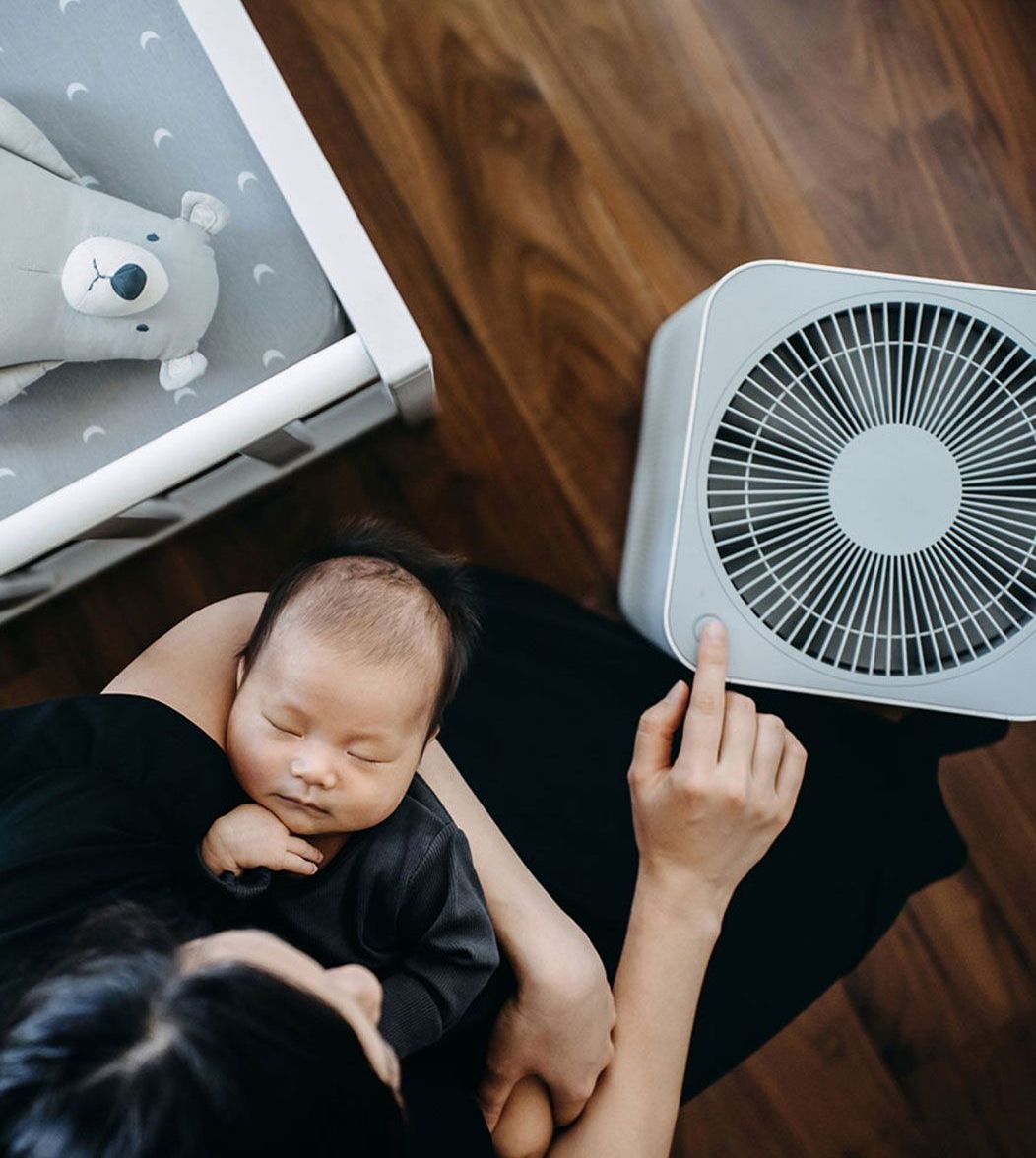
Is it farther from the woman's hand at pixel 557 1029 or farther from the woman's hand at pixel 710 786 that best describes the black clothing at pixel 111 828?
the woman's hand at pixel 710 786

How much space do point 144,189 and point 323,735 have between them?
0.49m

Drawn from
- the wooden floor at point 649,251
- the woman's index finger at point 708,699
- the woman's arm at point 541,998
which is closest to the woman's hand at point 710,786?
the woman's index finger at point 708,699

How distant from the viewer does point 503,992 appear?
73 centimetres

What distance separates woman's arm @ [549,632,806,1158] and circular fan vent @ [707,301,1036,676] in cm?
9

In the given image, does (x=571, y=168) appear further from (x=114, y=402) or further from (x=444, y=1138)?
(x=444, y=1138)

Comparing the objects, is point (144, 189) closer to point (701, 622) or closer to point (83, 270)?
point (83, 270)

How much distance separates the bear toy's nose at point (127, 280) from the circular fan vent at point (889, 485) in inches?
17.9

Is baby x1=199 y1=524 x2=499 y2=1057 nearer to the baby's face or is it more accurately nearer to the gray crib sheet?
the baby's face

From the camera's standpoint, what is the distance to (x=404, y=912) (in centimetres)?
71

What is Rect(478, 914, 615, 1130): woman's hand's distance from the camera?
66 centimetres

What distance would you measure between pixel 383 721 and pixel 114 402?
37 cm

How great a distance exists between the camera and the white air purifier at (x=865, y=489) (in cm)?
64

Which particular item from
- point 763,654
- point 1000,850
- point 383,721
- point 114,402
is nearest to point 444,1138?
point 383,721

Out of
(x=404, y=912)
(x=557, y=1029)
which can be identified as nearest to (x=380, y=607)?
(x=404, y=912)
